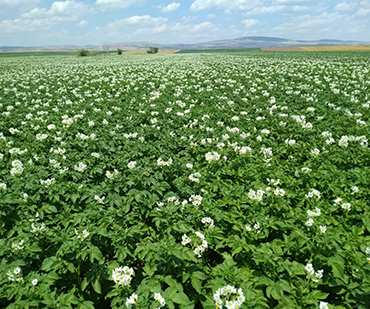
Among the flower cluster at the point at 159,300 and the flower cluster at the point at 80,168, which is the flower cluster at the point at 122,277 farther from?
the flower cluster at the point at 80,168

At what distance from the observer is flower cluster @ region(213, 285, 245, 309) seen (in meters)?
2.46

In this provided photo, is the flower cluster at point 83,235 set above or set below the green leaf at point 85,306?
above

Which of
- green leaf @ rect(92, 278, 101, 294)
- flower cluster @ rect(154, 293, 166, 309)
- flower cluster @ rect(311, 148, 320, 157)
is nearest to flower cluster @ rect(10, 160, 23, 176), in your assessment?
green leaf @ rect(92, 278, 101, 294)

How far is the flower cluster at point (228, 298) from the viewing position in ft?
8.09

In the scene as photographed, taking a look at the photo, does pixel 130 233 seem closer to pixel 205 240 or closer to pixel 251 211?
pixel 205 240

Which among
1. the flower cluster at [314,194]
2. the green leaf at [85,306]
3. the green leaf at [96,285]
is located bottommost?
the green leaf at [85,306]

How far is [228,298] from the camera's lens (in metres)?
2.64

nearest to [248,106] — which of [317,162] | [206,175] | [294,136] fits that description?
[294,136]

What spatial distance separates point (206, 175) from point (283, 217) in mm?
1905

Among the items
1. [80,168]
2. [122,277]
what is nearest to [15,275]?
[122,277]

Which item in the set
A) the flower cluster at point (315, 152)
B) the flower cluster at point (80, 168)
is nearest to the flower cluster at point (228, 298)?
the flower cluster at point (80, 168)

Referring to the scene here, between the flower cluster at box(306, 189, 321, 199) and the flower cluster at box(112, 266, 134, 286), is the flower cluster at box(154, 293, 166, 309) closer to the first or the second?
the flower cluster at box(112, 266, 134, 286)

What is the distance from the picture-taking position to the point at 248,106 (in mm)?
11617

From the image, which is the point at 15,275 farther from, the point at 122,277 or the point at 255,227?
the point at 255,227
